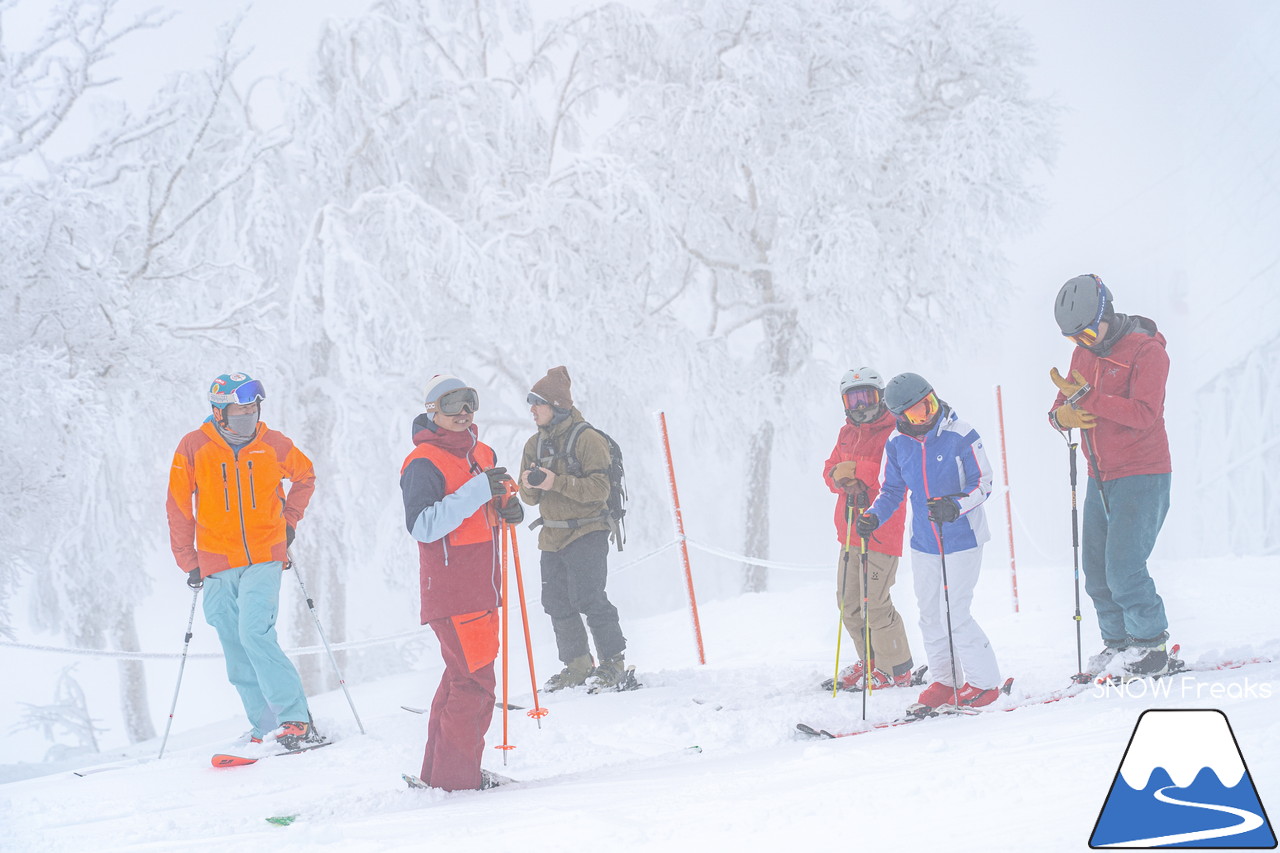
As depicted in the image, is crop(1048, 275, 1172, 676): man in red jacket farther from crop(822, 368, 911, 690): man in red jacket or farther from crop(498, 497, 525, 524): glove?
crop(498, 497, 525, 524): glove

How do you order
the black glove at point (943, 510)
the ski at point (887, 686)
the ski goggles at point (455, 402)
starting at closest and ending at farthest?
the ski goggles at point (455, 402) < the black glove at point (943, 510) < the ski at point (887, 686)

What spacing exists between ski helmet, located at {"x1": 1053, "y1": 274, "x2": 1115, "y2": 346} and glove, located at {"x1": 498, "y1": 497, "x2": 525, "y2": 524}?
2405mm

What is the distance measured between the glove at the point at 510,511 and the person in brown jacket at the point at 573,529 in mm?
1273

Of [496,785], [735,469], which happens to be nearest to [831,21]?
[496,785]

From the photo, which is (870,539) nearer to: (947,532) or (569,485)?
(947,532)

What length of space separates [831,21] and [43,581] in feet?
36.0

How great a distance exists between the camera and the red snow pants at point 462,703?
3428mm

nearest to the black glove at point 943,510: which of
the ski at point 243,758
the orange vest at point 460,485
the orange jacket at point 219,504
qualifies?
the orange vest at point 460,485

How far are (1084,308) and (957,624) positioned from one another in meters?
1.44

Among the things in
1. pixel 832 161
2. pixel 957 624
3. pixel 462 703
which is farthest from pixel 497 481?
pixel 832 161

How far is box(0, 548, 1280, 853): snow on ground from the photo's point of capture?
7.75 ft

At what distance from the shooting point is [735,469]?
91.1 feet

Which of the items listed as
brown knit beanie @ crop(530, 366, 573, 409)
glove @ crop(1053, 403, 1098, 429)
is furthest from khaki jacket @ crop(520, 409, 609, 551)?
glove @ crop(1053, 403, 1098, 429)

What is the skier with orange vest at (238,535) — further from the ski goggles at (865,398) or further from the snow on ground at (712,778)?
the ski goggles at (865,398)
